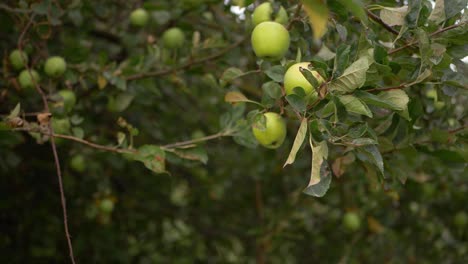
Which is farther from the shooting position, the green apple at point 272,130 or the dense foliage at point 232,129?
the green apple at point 272,130

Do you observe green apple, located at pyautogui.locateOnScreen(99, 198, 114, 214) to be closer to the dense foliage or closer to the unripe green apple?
the dense foliage

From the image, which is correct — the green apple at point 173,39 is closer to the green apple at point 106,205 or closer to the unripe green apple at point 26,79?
the unripe green apple at point 26,79

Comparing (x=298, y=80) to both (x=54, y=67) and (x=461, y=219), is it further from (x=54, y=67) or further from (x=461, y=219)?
(x=461, y=219)

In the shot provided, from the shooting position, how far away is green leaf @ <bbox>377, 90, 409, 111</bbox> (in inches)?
42.4

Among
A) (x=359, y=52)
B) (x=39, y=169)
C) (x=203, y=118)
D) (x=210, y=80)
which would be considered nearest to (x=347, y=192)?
(x=203, y=118)

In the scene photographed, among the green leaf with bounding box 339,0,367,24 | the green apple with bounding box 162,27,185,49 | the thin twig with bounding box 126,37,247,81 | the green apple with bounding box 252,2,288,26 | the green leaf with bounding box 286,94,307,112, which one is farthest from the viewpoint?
the green apple with bounding box 162,27,185,49

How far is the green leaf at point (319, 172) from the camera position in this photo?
3.41 ft

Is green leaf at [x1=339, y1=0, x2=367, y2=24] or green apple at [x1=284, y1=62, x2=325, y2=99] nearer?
green leaf at [x1=339, y1=0, x2=367, y2=24]

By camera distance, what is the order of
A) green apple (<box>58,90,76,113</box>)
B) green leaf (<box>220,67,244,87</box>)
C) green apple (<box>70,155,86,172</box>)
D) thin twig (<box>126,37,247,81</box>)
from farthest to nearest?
green apple (<box>70,155,86,172</box>)
thin twig (<box>126,37,247,81</box>)
green apple (<box>58,90,76,113</box>)
green leaf (<box>220,67,244,87</box>)

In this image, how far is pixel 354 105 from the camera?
1.03 m

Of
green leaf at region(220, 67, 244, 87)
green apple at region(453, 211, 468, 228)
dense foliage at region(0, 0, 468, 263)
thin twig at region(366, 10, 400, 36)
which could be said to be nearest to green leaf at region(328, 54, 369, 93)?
dense foliage at region(0, 0, 468, 263)

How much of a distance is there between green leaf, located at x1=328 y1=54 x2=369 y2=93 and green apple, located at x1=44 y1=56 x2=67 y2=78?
3.35 feet

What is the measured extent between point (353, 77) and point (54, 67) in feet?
3.52

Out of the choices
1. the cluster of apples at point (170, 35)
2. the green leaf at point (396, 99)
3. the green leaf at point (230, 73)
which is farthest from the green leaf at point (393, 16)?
the cluster of apples at point (170, 35)
